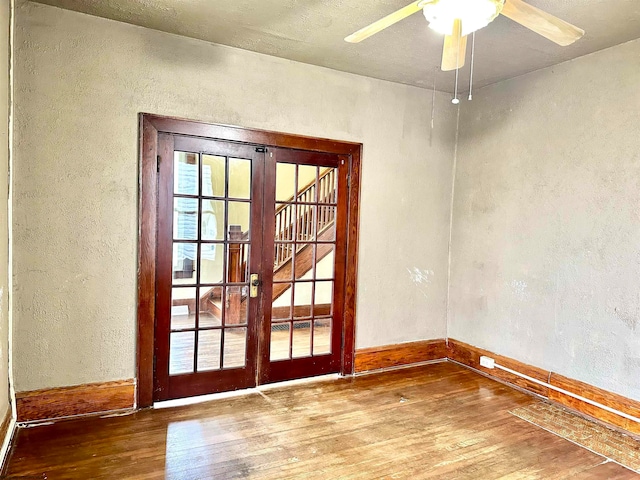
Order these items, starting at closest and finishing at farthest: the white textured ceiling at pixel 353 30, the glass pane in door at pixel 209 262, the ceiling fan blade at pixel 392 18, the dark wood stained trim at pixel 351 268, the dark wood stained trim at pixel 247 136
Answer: the ceiling fan blade at pixel 392 18 < the white textured ceiling at pixel 353 30 < the dark wood stained trim at pixel 247 136 < the glass pane in door at pixel 209 262 < the dark wood stained trim at pixel 351 268

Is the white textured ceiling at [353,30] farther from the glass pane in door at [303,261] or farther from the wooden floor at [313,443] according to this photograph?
the wooden floor at [313,443]

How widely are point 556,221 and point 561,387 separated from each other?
54.7 inches

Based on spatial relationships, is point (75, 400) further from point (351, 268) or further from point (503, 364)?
point (503, 364)

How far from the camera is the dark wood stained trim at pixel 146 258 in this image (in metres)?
3.21

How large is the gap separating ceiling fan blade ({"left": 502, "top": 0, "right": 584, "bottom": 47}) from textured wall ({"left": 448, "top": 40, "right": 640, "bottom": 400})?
145 cm

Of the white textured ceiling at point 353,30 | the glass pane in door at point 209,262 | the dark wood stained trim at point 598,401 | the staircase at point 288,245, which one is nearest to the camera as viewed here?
the white textured ceiling at point 353,30

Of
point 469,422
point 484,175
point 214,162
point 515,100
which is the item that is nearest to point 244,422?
point 469,422

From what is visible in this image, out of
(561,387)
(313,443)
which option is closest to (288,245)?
(313,443)

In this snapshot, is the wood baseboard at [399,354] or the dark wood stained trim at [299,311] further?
the wood baseboard at [399,354]

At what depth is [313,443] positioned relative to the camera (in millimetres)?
2830

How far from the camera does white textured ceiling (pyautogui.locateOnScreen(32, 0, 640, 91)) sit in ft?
8.98

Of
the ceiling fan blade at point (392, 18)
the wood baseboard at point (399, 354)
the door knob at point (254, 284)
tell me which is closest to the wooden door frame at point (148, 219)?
the door knob at point (254, 284)

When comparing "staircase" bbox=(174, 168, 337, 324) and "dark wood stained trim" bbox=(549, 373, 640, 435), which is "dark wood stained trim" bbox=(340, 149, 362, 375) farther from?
"dark wood stained trim" bbox=(549, 373, 640, 435)

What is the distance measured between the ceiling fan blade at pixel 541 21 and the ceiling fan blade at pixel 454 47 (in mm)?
224
